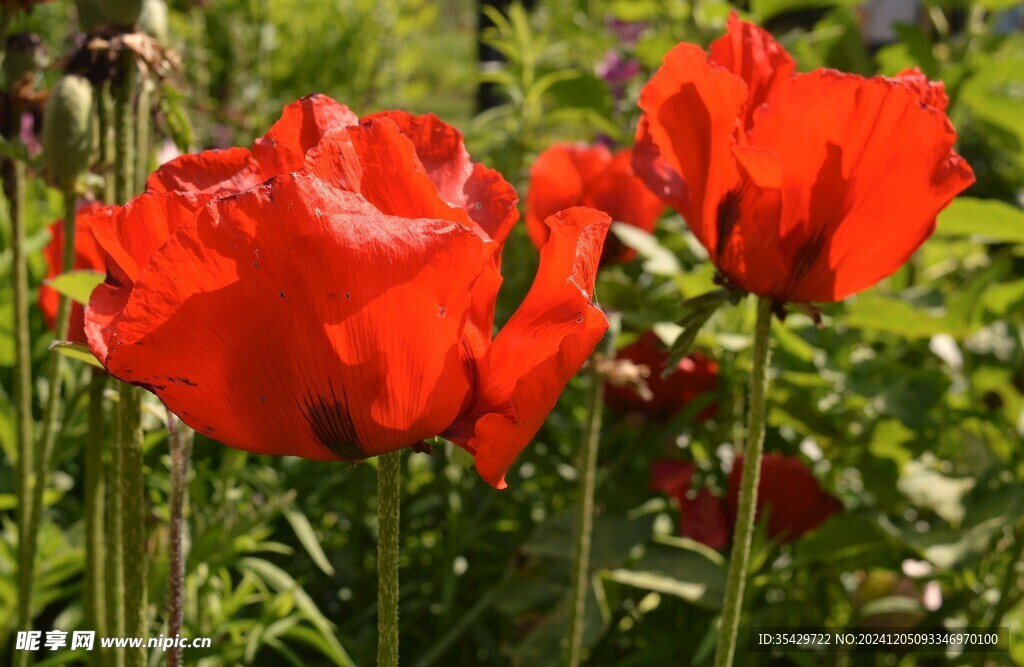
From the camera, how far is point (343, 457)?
0.57 m

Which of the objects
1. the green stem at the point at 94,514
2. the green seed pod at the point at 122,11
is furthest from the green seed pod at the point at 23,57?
the green stem at the point at 94,514

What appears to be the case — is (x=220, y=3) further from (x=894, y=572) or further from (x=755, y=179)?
(x=755, y=179)

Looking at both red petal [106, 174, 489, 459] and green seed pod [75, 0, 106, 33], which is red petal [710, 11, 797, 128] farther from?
green seed pod [75, 0, 106, 33]

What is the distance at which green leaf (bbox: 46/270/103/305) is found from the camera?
2.48ft

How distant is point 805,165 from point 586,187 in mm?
586

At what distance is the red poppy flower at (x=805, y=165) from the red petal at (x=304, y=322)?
12.7 inches

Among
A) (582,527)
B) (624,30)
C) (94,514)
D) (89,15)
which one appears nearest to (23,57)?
(89,15)

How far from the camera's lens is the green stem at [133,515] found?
720 millimetres

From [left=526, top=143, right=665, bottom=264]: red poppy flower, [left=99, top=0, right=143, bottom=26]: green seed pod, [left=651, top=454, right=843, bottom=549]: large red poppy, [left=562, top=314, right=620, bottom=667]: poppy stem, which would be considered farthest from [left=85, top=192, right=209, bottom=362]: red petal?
[left=651, top=454, right=843, bottom=549]: large red poppy

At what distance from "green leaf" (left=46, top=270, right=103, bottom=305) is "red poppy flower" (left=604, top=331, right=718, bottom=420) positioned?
32.7 inches

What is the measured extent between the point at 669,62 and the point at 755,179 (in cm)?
10

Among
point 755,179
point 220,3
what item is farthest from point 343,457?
point 220,3

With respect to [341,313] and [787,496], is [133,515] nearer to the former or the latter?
[341,313]

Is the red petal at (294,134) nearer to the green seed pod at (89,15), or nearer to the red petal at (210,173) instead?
the red petal at (210,173)
